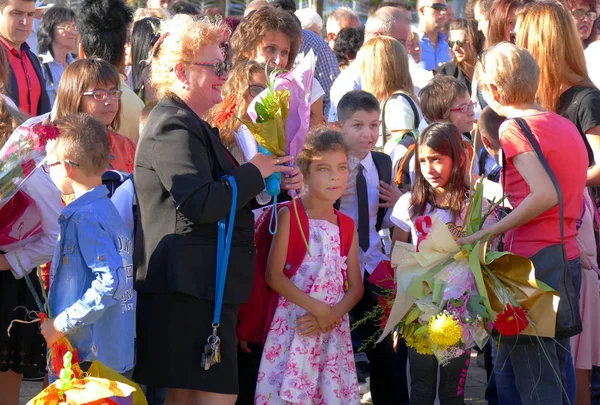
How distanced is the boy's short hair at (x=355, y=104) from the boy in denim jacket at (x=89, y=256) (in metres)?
1.96

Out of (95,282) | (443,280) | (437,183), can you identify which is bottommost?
(443,280)

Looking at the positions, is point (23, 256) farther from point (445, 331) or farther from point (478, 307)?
point (478, 307)

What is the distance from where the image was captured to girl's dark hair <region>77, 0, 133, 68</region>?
629 centimetres

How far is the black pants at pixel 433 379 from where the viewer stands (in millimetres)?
4543

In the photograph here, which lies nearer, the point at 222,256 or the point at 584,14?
the point at 222,256

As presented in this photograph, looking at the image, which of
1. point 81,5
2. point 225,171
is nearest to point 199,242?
point 225,171

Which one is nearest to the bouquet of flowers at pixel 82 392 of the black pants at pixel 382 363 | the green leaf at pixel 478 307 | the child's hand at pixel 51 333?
the child's hand at pixel 51 333

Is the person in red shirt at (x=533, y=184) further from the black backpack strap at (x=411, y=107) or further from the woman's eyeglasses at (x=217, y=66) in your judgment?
the black backpack strap at (x=411, y=107)

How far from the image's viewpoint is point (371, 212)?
520 cm

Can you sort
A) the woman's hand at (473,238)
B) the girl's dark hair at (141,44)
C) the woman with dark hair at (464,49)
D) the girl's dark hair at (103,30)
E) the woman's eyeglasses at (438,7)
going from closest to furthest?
1. the woman's hand at (473,238)
2. the girl's dark hair at (103,30)
3. the girl's dark hair at (141,44)
4. the woman with dark hair at (464,49)
5. the woman's eyeglasses at (438,7)

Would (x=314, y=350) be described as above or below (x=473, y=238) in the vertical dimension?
below

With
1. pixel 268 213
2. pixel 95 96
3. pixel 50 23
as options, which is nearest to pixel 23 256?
pixel 95 96

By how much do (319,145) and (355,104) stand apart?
3.35 ft

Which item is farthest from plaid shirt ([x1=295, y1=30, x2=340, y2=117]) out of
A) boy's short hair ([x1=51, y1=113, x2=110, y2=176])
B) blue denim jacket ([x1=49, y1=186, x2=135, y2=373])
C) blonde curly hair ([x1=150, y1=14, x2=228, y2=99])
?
blue denim jacket ([x1=49, y1=186, x2=135, y2=373])
